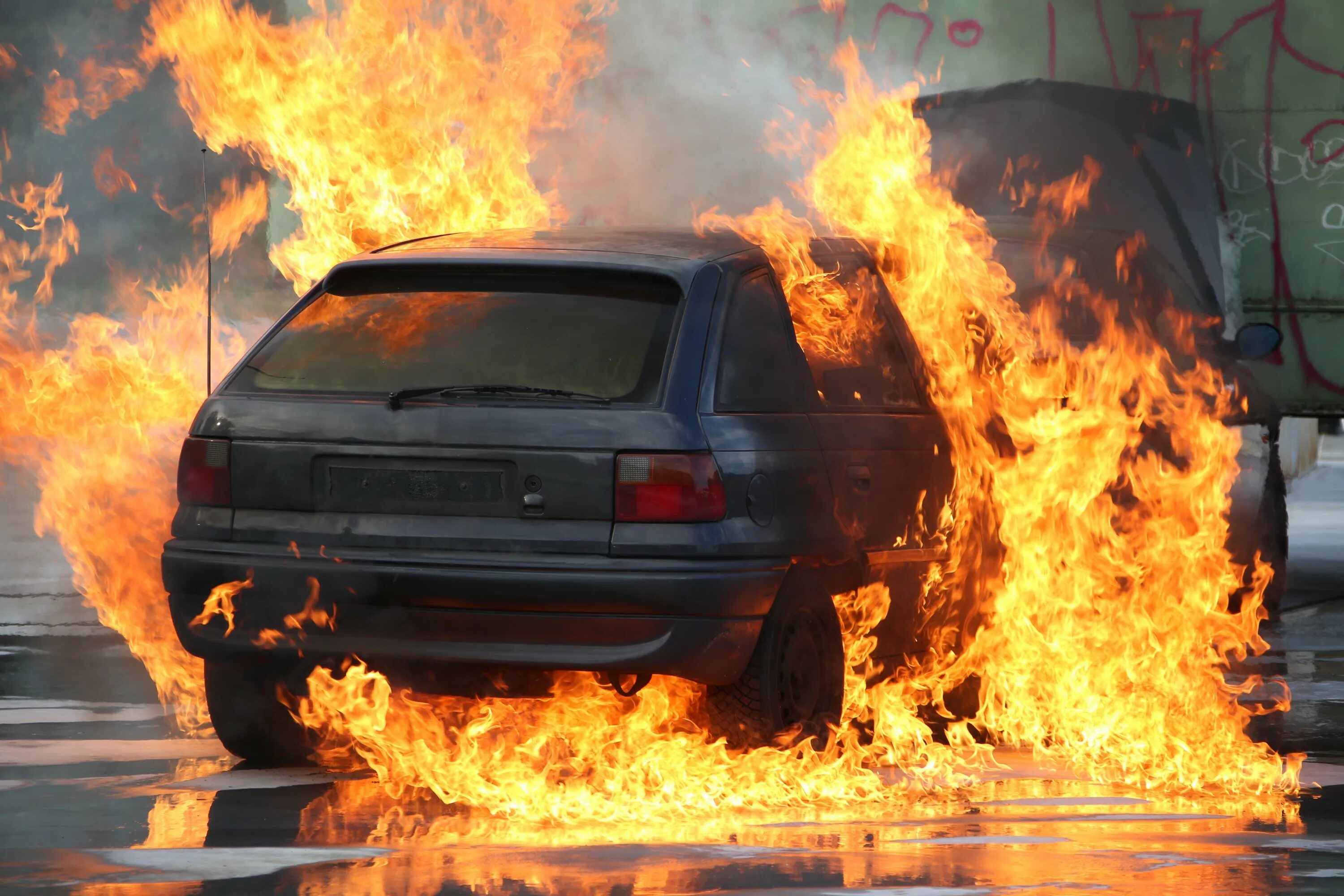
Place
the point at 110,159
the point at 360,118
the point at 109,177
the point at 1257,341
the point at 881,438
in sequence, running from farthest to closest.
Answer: the point at 110,159
the point at 109,177
the point at 1257,341
the point at 360,118
the point at 881,438

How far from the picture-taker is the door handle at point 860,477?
22.2ft

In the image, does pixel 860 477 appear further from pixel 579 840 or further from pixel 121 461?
pixel 121 461

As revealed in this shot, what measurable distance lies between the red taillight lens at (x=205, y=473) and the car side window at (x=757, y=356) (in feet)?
4.86

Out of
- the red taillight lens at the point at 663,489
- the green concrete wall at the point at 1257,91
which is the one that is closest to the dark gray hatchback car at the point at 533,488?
the red taillight lens at the point at 663,489

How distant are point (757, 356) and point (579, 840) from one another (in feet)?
5.33

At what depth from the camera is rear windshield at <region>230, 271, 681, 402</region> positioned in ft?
20.7

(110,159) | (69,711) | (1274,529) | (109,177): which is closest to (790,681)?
(69,711)

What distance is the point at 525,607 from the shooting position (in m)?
6.08

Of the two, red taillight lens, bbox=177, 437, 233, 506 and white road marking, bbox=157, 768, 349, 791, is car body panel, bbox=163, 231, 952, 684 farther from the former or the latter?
white road marking, bbox=157, 768, 349, 791

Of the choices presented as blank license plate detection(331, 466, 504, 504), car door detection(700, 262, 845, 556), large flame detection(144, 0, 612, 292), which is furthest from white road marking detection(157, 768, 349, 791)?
large flame detection(144, 0, 612, 292)

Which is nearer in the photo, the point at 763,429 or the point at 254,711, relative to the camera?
the point at 763,429

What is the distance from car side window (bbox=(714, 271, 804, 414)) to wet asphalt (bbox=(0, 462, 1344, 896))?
1223 mm

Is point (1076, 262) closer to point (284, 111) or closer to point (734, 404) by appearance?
point (284, 111)

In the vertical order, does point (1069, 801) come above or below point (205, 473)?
below
